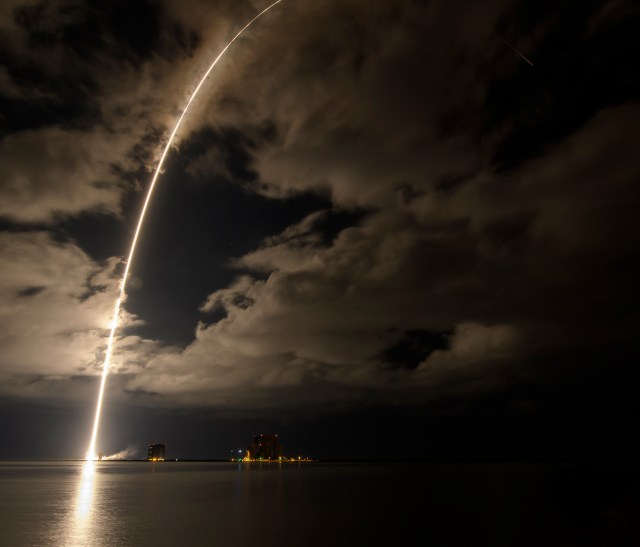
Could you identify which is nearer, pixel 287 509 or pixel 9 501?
pixel 287 509

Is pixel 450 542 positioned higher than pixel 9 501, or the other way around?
pixel 9 501

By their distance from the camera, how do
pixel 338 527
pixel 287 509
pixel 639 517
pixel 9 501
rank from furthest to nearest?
pixel 9 501 < pixel 287 509 < pixel 639 517 < pixel 338 527

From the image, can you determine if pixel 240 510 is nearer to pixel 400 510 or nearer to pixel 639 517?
pixel 400 510

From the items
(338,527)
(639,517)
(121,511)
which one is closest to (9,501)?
(121,511)

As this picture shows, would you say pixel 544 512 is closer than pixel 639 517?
No

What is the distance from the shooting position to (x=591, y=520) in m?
56.0

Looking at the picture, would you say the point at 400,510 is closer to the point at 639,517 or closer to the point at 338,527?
the point at 338,527

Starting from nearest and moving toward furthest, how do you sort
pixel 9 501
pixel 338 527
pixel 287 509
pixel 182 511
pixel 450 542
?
1. pixel 450 542
2. pixel 338 527
3. pixel 182 511
4. pixel 287 509
5. pixel 9 501

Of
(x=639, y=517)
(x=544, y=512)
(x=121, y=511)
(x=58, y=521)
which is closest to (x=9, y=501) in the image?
(x=121, y=511)

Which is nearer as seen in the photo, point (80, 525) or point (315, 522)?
point (80, 525)

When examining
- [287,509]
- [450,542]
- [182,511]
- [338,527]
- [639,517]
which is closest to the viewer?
[450,542]

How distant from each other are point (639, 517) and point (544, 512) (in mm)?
10769

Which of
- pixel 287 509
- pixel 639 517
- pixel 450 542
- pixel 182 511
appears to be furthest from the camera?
pixel 287 509

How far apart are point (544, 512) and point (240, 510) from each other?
36699mm
